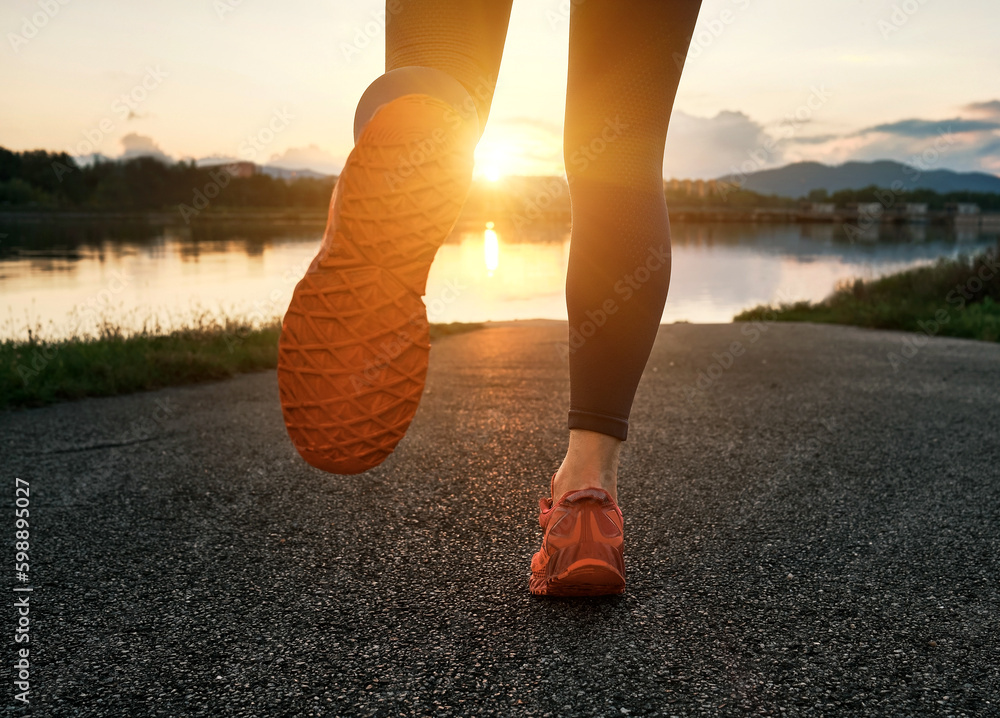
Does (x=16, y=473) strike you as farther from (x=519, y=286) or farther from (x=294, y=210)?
(x=294, y=210)

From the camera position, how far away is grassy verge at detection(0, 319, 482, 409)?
128 inches

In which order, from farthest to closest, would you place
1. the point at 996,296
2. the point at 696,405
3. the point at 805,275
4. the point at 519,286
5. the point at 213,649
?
the point at 805,275 < the point at 519,286 < the point at 996,296 < the point at 696,405 < the point at 213,649

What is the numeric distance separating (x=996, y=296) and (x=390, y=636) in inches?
428

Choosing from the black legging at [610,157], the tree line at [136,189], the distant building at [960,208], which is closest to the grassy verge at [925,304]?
the black legging at [610,157]

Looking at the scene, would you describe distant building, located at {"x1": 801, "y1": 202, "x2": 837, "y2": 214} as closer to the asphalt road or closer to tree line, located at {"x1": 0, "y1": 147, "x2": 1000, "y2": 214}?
tree line, located at {"x1": 0, "y1": 147, "x2": 1000, "y2": 214}

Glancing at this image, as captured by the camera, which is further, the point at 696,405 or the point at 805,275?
the point at 805,275

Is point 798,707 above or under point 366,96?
under

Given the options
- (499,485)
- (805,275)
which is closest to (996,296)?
(499,485)

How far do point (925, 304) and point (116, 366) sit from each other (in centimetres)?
855

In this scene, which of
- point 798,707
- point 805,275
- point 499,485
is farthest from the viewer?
point 805,275

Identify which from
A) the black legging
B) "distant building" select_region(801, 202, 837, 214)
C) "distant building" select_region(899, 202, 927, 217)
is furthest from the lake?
"distant building" select_region(899, 202, 927, 217)

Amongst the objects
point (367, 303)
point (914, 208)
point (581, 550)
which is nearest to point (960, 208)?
point (914, 208)

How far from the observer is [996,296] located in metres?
9.38

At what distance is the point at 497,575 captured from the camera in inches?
47.1
